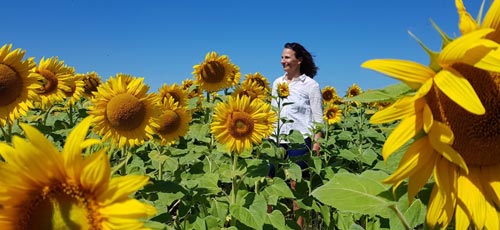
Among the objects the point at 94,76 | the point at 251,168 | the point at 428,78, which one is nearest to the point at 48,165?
the point at 428,78

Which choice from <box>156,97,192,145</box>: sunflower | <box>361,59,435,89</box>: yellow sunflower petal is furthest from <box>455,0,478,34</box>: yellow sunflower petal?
<box>156,97,192,145</box>: sunflower

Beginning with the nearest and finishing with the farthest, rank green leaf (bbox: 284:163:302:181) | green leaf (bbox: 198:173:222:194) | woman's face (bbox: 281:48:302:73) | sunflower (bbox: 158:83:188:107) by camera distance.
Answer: green leaf (bbox: 198:173:222:194) < green leaf (bbox: 284:163:302:181) < sunflower (bbox: 158:83:188:107) < woman's face (bbox: 281:48:302:73)

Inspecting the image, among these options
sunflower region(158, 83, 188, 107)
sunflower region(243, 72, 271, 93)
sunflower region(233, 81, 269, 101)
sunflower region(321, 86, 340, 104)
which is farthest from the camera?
sunflower region(321, 86, 340, 104)

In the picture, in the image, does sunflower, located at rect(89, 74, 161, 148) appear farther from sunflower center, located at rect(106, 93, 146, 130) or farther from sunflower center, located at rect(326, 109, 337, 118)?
sunflower center, located at rect(326, 109, 337, 118)

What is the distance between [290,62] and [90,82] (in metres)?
2.23

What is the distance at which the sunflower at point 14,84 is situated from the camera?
3.18m

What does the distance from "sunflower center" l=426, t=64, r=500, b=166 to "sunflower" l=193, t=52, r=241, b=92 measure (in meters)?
3.90

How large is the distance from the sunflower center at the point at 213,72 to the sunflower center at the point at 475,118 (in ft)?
12.8

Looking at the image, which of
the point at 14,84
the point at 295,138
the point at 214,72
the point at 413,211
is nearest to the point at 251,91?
the point at 214,72

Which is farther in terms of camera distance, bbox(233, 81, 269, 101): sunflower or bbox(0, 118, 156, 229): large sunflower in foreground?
bbox(233, 81, 269, 101): sunflower

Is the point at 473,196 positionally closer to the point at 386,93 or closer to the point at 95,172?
the point at 386,93

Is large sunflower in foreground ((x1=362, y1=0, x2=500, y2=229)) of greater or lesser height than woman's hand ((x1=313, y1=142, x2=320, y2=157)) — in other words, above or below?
below

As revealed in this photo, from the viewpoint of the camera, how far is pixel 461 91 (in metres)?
1.09

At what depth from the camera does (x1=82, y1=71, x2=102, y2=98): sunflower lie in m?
5.59
